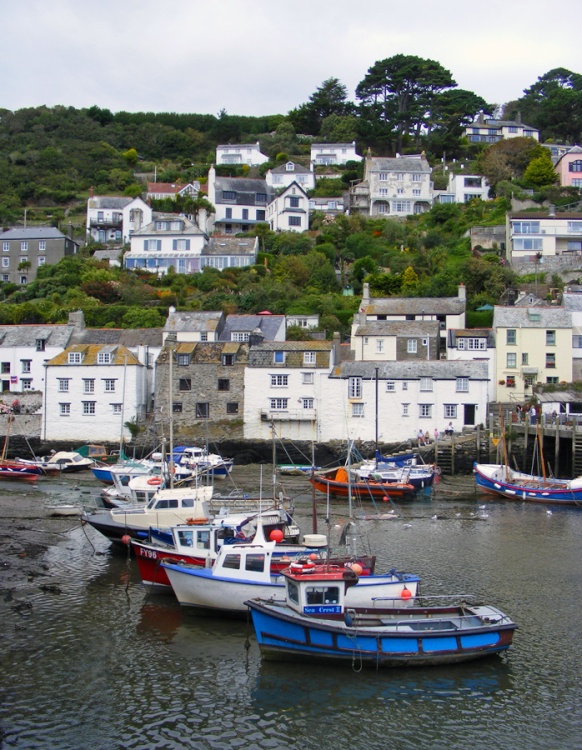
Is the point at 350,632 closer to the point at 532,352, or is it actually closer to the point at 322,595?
the point at 322,595

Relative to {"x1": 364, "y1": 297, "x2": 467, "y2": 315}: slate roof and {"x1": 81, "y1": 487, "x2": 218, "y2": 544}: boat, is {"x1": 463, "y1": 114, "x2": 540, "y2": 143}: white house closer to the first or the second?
{"x1": 364, "y1": 297, "x2": 467, "y2": 315}: slate roof

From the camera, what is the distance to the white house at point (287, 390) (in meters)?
52.5

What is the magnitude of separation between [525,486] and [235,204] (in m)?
58.6

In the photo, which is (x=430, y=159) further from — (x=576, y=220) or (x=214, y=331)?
(x=214, y=331)

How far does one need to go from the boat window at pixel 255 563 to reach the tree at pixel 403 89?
101341 millimetres

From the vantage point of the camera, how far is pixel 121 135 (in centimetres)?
13075

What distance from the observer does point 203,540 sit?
23.7 meters

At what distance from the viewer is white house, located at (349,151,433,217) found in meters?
90.8

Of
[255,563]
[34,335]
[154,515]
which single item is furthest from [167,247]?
[255,563]

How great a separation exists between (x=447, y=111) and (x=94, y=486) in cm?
9148

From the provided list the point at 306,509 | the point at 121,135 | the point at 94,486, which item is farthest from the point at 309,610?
the point at 121,135

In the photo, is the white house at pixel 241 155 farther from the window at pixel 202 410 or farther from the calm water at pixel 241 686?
the calm water at pixel 241 686

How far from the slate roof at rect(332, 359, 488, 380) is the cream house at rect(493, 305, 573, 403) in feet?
14.8

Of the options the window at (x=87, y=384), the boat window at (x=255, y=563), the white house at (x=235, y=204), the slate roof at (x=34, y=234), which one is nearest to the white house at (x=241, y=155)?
the white house at (x=235, y=204)
